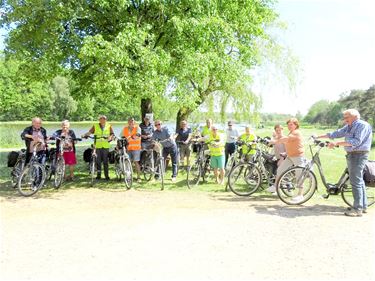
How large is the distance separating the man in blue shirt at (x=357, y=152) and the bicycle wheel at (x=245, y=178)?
211cm

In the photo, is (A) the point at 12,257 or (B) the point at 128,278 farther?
(A) the point at 12,257

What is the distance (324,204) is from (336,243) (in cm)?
252

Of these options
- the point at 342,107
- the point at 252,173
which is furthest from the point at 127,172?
the point at 342,107

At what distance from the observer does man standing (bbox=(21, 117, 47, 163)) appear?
885cm

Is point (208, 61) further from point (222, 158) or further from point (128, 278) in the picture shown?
point (128, 278)

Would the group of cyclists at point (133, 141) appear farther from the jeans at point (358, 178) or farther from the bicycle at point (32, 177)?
the jeans at point (358, 178)

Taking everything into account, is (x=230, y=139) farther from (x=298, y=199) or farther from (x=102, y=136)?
(x=298, y=199)

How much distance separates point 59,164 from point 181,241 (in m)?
5.18

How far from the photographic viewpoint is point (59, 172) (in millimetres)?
9023

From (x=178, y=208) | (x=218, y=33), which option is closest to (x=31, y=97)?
(x=218, y=33)

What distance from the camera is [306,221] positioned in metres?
6.11

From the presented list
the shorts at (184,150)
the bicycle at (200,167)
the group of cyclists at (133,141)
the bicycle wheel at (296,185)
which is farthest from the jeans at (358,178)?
the shorts at (184,150)

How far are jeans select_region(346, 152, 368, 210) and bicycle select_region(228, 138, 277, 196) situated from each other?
2131 mm

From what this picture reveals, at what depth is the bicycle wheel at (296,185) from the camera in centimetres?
729
